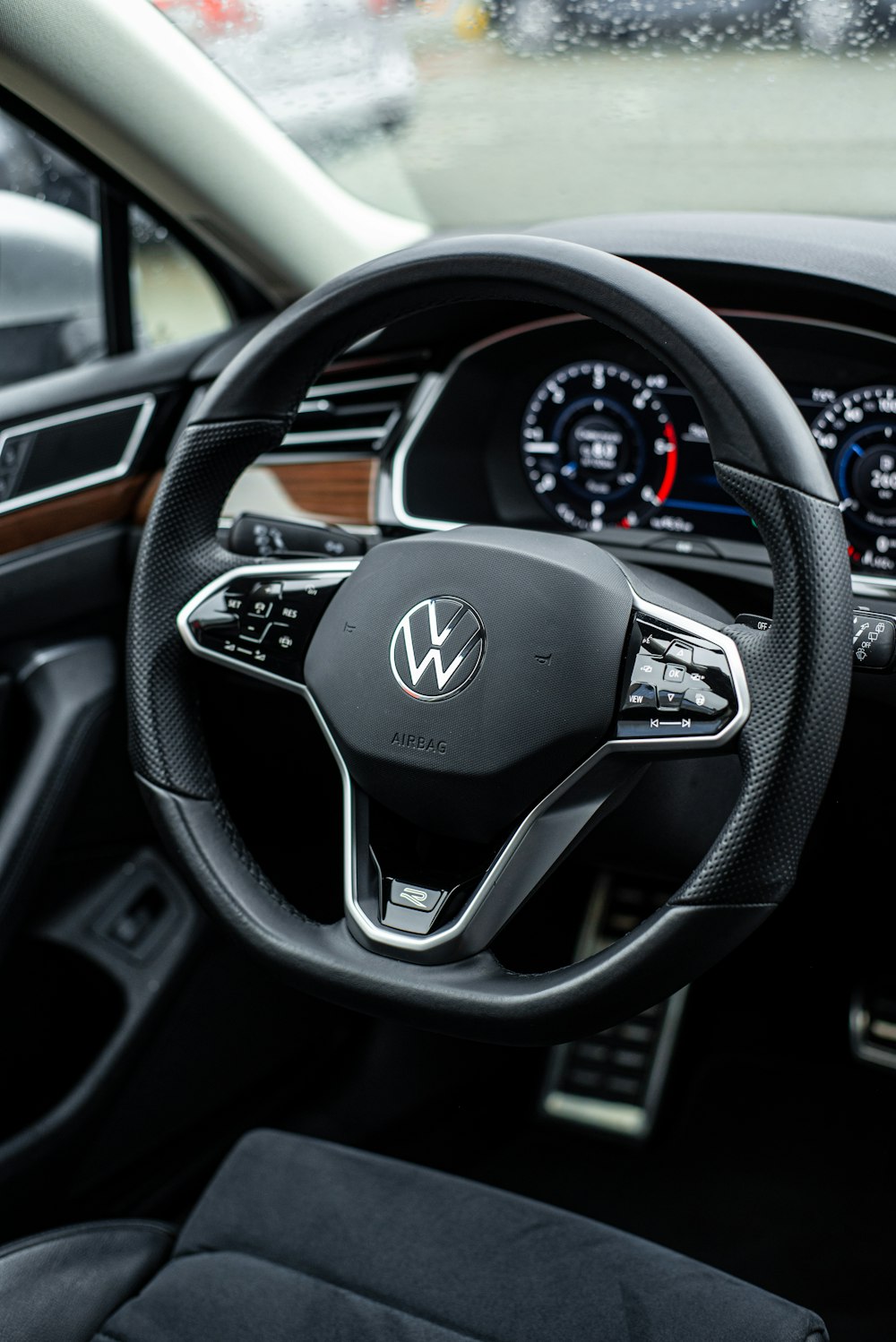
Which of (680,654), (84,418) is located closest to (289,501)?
(84,418)

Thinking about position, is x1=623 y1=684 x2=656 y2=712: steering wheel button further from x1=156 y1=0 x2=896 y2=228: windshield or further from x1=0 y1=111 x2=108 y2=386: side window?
x1=0 y1=111 x2=108 y2=386: side window

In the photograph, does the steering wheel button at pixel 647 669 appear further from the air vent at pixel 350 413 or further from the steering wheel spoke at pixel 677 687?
the air vent at pixel 350 413

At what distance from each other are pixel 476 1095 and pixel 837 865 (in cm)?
70

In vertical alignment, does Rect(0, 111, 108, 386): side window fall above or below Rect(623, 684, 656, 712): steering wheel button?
above

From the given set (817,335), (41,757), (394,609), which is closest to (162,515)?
(394,609)

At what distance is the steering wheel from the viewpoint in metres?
0.85

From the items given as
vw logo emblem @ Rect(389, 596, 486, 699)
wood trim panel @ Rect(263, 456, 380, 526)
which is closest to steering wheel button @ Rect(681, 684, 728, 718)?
vw logo emblem @ Rect(389, 596, 486, 699)

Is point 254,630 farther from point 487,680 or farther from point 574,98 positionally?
point 574,98

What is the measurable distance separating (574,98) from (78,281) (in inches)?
27.1

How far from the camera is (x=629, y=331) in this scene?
0.91m

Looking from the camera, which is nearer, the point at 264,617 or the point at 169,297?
the point at 264,617

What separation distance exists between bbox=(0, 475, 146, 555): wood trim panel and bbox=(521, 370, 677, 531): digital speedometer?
20.0 inches

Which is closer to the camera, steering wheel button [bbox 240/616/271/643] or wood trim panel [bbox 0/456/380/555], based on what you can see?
steering wheel button [bbox 240/616/271/643]

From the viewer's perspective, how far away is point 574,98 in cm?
150
